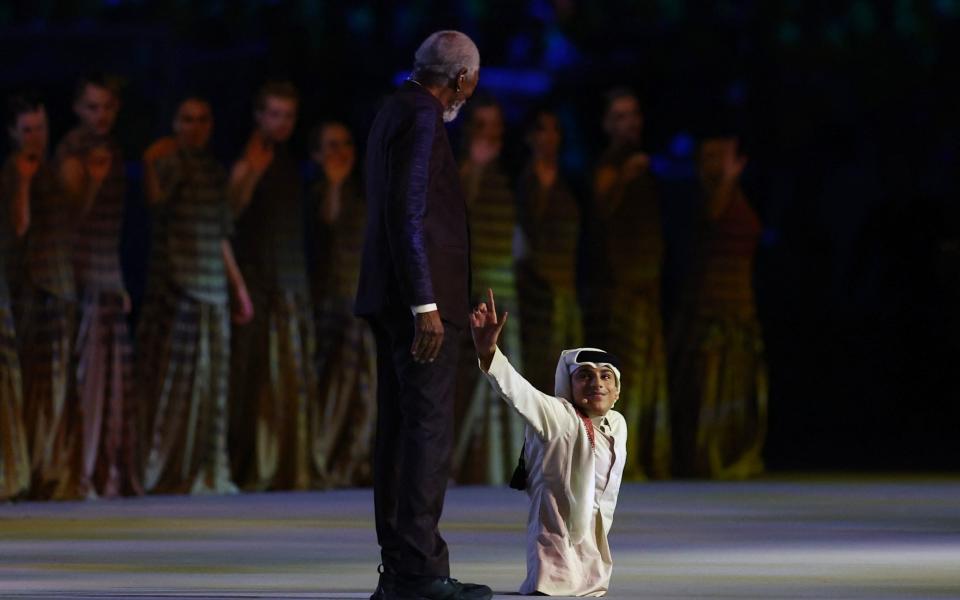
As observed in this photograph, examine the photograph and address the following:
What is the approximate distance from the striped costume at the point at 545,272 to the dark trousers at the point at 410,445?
5.45m

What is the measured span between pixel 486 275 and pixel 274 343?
1.04 metres

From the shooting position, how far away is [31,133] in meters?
10.7

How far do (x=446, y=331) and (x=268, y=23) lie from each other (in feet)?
29.9

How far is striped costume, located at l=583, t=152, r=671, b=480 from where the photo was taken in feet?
39.7

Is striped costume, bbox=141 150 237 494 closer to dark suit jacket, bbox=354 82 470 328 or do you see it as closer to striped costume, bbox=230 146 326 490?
striped costume, bbox=230 146 326 490

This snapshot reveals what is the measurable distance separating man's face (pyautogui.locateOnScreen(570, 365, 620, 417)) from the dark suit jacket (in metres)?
0.51

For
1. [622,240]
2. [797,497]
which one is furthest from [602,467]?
[622,240]

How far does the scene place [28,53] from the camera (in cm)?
1338

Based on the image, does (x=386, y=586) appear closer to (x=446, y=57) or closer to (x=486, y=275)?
(x=446, y=57)

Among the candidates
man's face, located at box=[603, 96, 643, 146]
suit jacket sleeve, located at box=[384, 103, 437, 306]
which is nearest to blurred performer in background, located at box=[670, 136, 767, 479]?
man's face, located at box=[603, 96, 643, 146]

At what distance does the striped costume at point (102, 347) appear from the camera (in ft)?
35.3

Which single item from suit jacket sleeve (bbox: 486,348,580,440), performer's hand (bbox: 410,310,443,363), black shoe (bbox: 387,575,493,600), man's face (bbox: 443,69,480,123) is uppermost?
man's face (bbox: 443,69,480,123)

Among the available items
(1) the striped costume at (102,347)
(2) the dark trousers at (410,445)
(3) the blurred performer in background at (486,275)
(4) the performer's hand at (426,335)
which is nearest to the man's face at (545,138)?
(3) the blurred performer in background at (486,275)

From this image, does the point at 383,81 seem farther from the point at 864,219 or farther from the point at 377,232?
the point at 377,232
